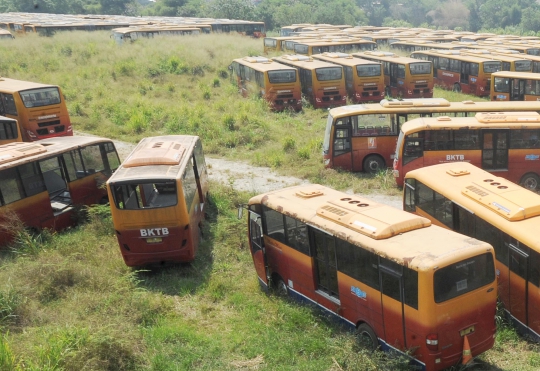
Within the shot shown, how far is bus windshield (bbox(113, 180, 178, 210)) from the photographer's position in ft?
38.4

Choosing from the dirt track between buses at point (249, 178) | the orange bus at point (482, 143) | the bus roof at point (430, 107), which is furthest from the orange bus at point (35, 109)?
the orange bus at point (482, 143)

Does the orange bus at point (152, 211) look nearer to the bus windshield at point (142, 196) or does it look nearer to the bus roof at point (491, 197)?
the bus windshield at point (142, 196)

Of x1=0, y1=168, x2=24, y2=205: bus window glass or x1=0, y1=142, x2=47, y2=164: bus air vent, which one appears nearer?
x1=0, y1=168, x2=24, y2=205: bus window glass

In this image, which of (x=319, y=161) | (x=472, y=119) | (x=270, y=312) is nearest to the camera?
(x=270, y=312)

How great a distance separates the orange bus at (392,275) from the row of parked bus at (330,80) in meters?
17.2

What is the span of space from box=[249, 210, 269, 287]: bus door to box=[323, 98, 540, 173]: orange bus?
778 cm

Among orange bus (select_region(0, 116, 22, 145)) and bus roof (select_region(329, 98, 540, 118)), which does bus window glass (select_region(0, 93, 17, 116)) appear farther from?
bus roof (select_region(329, 98, 540, 118))

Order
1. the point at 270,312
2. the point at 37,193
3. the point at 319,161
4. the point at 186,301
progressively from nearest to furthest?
the point at 270,312 → the point at 186,301 → the point at 37,193 → the point at 319,161

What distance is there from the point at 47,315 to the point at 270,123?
627 inches

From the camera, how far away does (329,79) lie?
2764 centimetres

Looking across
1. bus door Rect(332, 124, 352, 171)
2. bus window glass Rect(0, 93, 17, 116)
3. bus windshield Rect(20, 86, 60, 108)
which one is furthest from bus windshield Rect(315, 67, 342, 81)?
bus window glass Rect(0, 93, 17, 116)

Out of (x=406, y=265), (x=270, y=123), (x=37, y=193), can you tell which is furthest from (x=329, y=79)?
(x=406, y=265)

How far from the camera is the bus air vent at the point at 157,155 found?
492 inches

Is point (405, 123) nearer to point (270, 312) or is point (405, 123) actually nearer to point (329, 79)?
point (270, 312)
